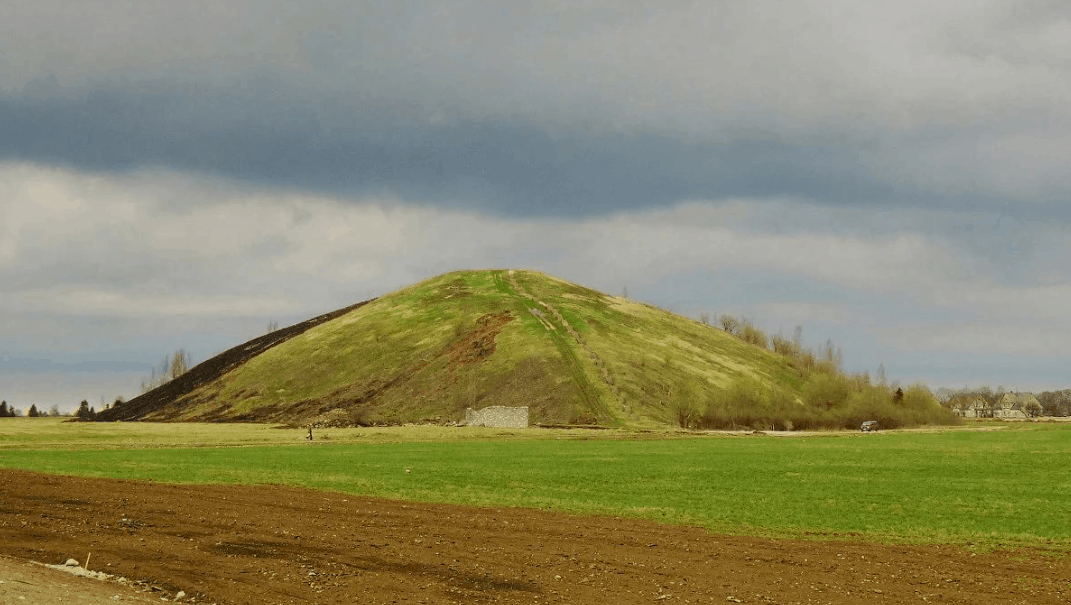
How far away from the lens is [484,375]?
16050 centimetres

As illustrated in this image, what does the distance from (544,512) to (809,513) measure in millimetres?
10399

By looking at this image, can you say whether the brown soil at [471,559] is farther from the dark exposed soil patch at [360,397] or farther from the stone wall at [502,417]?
the dark exposed soil patch at [360,397]

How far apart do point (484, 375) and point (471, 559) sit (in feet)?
457

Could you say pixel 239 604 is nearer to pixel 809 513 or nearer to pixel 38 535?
pixel 38 535

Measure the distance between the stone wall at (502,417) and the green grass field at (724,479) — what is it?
187ft

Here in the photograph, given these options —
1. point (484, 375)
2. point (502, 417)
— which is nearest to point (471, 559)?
point (502, 417)

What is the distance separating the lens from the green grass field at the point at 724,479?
29.9 metres

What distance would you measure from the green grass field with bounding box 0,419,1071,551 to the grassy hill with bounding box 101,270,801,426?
6992cm

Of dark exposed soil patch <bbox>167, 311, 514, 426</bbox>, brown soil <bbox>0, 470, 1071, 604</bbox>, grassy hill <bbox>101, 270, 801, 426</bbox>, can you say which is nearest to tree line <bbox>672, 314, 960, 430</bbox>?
grassy hill <bbox>101, 270, 801, 426</bbox>

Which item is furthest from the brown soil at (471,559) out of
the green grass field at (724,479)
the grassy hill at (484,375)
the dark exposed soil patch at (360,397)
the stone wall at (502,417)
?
the dark exposed soil patch at (360,397)

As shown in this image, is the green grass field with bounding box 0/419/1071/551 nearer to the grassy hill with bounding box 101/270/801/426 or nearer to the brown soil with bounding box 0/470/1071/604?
the brown soil with bounding box 0/470/1071/604

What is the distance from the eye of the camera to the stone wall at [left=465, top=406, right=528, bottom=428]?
136125 mm

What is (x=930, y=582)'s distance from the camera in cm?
2034

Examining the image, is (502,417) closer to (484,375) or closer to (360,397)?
(484,375)
